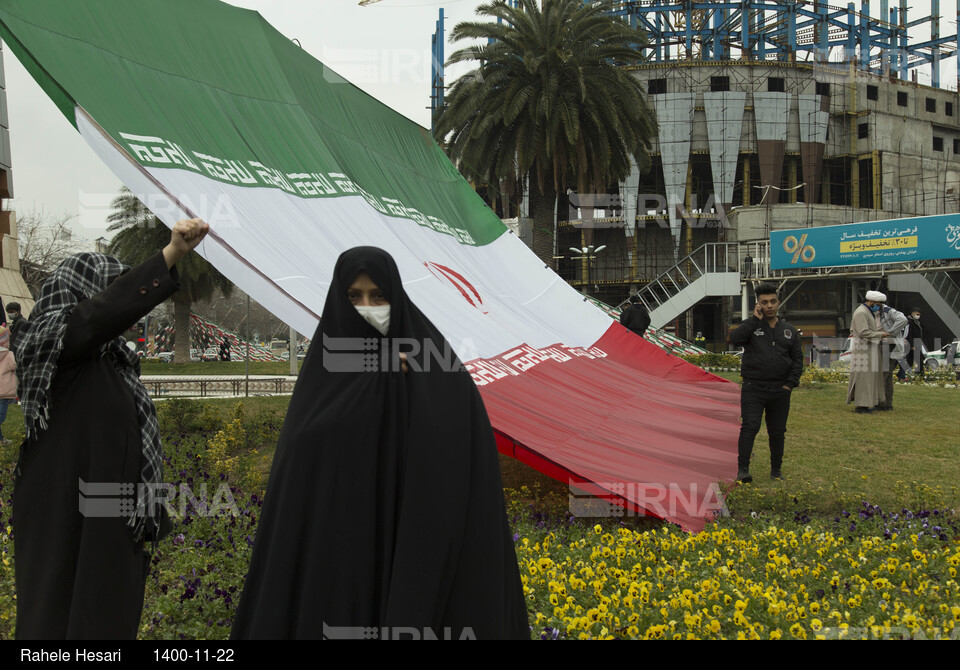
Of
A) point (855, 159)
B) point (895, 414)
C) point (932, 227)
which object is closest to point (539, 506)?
point (895, 414)

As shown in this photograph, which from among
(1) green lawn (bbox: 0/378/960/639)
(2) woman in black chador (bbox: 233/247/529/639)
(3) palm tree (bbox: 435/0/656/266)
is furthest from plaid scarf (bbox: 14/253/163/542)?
(3) palm tree (bbox: 435/0/656/266)

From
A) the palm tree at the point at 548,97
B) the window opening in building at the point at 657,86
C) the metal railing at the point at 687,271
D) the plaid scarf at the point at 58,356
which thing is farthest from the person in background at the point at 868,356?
the window opening in building at the point at 657,86

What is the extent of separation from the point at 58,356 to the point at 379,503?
1.13m

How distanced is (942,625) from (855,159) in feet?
140

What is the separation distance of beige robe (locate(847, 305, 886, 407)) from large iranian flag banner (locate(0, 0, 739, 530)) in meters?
3.04

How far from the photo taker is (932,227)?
26.5 m

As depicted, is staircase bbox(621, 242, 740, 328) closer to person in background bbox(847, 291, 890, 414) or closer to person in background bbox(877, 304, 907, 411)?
person in background bbox(877, 304, 907, 411)

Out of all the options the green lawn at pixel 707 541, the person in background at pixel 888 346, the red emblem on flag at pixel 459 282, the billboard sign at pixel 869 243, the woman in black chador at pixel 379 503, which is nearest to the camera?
the woman in black chador at pixel 379 503

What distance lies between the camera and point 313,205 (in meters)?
5.87

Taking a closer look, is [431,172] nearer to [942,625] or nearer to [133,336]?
[942,625]

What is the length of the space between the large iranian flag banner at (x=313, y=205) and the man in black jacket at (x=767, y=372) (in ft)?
1.26

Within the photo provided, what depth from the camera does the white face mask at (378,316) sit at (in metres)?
2.37

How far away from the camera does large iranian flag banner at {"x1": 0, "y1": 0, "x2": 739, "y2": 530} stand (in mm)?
4566

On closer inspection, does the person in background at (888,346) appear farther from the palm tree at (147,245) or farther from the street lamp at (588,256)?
the street lamp at (588,256)
